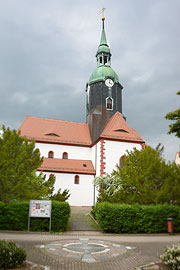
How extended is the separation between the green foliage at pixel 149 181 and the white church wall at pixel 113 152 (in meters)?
9.38

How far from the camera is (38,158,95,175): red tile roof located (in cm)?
2703

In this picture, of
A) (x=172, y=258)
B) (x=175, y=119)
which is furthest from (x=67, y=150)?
(x=172, y=258)

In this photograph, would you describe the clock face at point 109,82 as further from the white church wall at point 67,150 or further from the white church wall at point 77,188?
the white church wall at point 77,188

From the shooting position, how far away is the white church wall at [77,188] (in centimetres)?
2678

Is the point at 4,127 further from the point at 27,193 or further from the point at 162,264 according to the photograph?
the point at 162,264

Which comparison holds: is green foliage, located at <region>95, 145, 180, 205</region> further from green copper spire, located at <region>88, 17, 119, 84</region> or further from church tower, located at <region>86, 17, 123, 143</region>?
green copper spire, located at <region>88, 17, 119, 84</region>

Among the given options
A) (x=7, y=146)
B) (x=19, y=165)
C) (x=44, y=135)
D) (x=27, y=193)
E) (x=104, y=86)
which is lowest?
(x=27, y=193)

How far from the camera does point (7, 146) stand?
15.7m

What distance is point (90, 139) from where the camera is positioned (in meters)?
31.8

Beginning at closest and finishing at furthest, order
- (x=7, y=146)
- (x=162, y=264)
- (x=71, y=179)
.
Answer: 1. (x=162, y=264)
2. (x=7, y=146)
3. (x=71, y=179)

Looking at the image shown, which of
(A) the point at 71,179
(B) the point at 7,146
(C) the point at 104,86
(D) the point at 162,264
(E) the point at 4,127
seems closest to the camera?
(D) the point at 162,264

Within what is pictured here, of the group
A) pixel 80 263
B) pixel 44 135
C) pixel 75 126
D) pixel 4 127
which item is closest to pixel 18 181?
pixel 4 127

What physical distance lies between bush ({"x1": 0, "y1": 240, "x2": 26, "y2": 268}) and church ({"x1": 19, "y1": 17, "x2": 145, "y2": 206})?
20.0 metres

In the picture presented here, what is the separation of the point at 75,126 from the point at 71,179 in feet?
28.7
